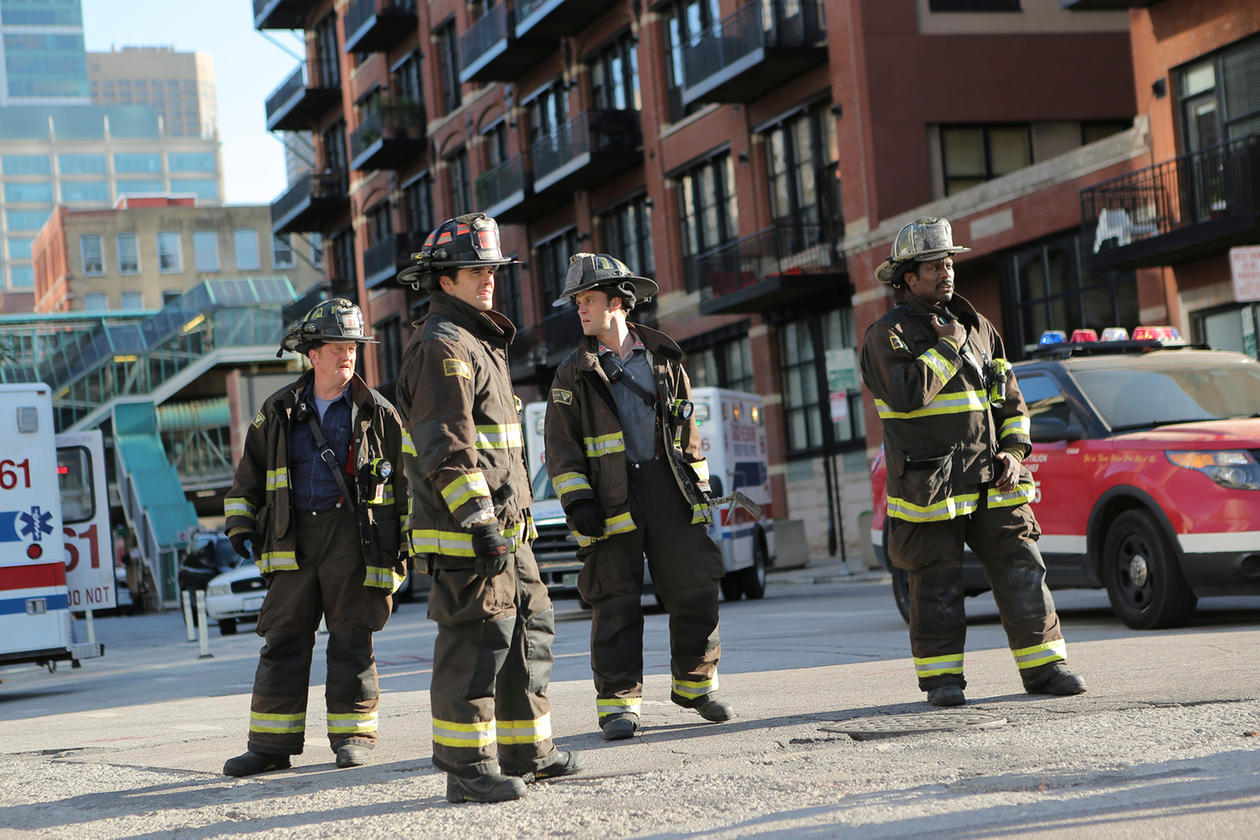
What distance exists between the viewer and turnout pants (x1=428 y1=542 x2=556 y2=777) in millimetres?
5664

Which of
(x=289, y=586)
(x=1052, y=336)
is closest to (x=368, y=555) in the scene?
(x=289, y=586)

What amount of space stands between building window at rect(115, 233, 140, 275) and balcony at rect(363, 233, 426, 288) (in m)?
54.8

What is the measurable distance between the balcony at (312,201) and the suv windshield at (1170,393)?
42.1 m

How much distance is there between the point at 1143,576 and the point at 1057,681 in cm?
320

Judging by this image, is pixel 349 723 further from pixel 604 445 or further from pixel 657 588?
pixel 604 445

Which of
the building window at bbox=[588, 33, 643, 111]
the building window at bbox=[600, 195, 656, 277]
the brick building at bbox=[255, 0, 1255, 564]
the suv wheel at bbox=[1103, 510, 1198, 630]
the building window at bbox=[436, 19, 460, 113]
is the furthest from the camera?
the building window at bbox=[436, 19, 460, 113]

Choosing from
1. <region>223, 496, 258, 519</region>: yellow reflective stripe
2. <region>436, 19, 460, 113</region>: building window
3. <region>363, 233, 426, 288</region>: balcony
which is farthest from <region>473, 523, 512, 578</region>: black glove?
<region>436, 19, 460, 113</region>: building window

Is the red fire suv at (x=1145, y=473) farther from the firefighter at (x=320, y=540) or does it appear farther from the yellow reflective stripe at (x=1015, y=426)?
the firefighter at (x=320, y=540)

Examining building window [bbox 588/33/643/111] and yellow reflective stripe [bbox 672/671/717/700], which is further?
building window [bbox 588/33/643/111]

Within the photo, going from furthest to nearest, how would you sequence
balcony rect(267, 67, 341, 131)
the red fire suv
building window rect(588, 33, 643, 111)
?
balcony rect(267, 67, 341, 131), building window rect(588, 33, 643, 111), the red fire suv

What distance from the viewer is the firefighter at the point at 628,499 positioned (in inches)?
281

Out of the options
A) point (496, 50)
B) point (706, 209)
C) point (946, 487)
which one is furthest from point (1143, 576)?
point (496, 50)

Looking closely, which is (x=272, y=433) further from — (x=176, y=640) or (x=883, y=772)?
(x=176, y=640)

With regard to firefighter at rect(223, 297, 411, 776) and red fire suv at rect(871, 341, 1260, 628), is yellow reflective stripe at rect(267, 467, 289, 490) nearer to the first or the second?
firefighter at rect(223, 297, 411, 776)
